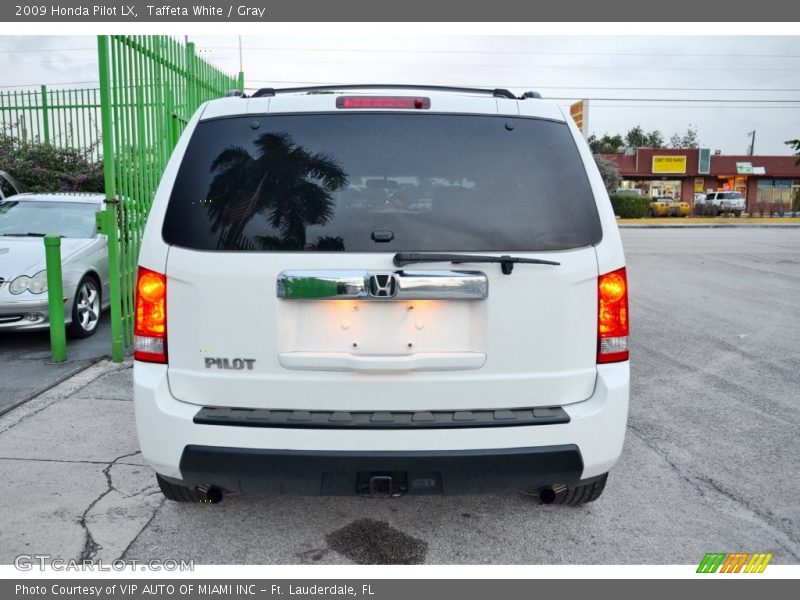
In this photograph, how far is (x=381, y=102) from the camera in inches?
118

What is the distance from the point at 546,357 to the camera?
2.88 meters

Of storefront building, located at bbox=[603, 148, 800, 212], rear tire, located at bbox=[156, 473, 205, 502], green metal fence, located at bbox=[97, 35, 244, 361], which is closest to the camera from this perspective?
rear tire, located at bbox=[156, 473, 205, 502]

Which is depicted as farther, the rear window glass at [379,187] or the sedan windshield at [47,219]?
the sedan windshield at [47,219]

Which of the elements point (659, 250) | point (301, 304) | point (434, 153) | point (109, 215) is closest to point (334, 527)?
point (301, 304)

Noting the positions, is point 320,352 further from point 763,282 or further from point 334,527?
point 763,282

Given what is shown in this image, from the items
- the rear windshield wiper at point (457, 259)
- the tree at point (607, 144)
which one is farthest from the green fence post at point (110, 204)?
the tree at point (607, 144)

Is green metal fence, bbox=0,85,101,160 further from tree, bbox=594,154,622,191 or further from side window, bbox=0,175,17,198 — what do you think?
tree, bbox=594,154,622,191

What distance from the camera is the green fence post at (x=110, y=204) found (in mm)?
6043

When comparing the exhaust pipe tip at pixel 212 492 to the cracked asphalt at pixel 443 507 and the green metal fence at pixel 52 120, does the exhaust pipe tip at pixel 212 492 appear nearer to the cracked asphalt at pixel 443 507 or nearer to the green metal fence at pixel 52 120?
the cracked asphalt at pixel 443 507

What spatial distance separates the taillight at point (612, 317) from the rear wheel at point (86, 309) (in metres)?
6.01

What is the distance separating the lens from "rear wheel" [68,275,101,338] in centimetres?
738

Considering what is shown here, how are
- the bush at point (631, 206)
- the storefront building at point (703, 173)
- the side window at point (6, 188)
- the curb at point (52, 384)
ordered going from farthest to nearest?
the storefront building at point (703, 173) < the bush at point (631, 206) < the side window at point (6, 188) < the curb at point (52, 384)

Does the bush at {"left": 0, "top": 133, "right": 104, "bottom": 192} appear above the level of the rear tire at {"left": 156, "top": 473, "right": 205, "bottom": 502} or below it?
above

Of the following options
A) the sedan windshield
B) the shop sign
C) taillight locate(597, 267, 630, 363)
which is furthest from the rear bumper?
the shop sign
